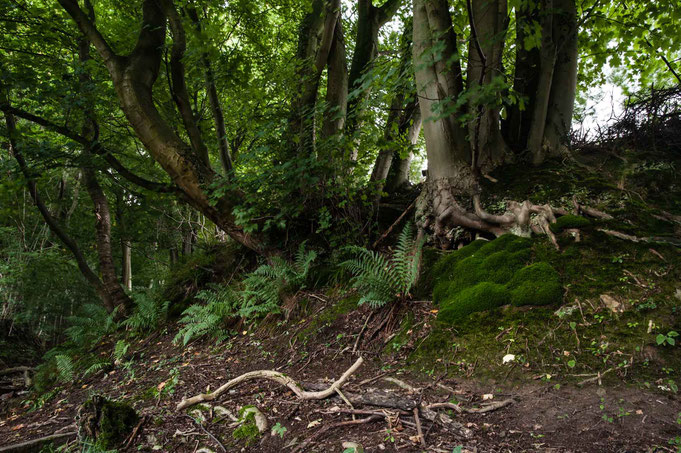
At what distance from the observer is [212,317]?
5.25 metres

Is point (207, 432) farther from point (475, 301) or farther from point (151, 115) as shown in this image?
point (151, 115)

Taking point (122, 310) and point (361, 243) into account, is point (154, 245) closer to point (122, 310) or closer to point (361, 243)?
point (122, 310)

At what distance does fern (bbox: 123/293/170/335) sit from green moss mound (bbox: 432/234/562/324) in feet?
17.6

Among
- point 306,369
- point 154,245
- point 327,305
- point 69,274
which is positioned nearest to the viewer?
point 306,369

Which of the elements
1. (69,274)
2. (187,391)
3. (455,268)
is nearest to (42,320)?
(69,274)

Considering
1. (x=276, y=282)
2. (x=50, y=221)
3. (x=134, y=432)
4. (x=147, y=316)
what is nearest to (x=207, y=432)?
(x=134, y=432)

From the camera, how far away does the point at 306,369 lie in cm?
346

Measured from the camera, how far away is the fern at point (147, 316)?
648 centimetres

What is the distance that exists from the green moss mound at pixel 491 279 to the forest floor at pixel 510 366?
0.36 ft

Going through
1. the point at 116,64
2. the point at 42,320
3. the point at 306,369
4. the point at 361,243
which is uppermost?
the point at 116,64

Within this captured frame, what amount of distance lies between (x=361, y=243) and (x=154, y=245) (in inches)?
478

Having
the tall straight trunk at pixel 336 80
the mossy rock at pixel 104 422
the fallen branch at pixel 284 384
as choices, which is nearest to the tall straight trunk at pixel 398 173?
the tall straight trunk at pixel 336 80

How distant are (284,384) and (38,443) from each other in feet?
7.54

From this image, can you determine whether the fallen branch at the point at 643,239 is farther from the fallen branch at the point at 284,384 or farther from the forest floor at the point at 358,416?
the fallen branch at the point at 284,384
